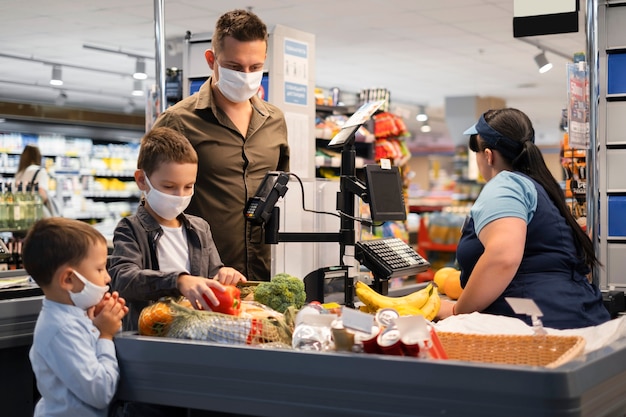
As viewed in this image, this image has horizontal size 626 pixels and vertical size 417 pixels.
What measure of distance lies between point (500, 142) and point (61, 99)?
14064mm

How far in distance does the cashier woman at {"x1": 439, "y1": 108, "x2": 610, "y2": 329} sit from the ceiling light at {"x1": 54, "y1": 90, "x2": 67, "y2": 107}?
1330 cm

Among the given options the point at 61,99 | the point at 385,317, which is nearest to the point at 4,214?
the point at 385,317

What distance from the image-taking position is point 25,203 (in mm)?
6121

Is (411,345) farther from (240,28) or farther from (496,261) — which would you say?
(240,28)

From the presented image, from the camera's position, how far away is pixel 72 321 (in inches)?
80.7

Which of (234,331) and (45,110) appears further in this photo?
(45,110)

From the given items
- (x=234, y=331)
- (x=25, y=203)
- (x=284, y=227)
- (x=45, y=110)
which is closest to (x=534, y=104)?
(x=45, y=110)

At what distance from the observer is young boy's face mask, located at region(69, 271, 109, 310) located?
2.07m

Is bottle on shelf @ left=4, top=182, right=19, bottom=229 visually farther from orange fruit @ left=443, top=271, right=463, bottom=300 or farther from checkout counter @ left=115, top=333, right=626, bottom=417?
checkout counter @ left=115, top=333, right=626, bottom=417

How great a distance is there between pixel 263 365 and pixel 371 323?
0.25m

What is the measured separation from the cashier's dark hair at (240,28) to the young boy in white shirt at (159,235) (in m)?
0.59

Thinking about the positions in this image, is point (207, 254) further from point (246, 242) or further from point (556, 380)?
point (556, 380)

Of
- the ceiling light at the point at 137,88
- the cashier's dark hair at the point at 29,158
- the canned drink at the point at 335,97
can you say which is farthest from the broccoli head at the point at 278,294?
the ceiling light at the point at 137,88

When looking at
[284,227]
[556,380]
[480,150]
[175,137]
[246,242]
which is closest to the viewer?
[556,380]
